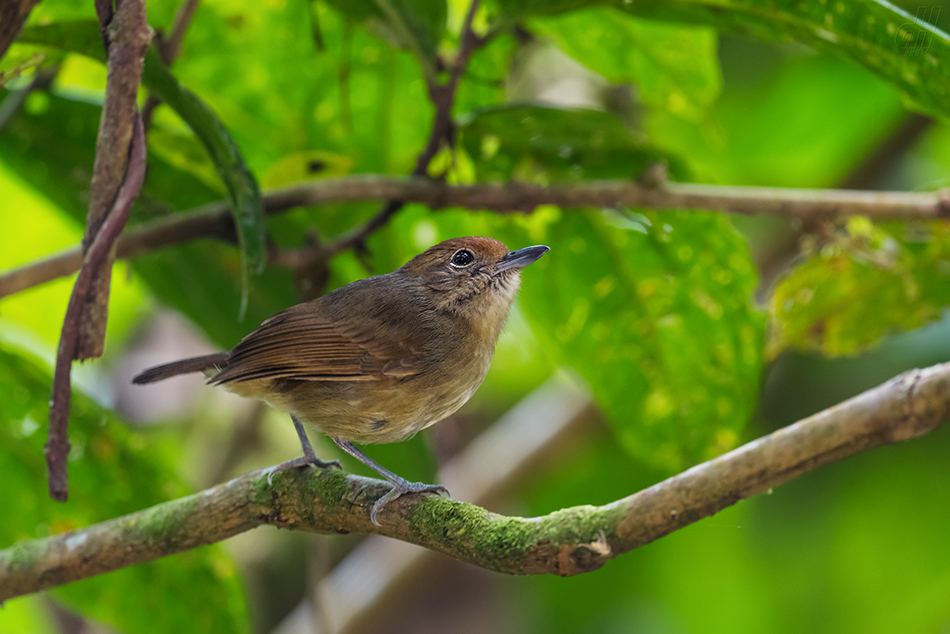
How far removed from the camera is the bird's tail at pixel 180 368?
162 cm

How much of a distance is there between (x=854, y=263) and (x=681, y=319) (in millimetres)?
490

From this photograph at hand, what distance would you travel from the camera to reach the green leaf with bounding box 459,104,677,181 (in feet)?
7.82

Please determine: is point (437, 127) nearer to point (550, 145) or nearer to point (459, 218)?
point (550, 145)

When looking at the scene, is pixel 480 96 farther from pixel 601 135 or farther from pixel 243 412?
pixel 243 412

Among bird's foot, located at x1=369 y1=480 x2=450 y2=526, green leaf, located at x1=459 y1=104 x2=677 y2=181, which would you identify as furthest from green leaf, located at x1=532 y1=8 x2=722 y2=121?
bird's foot, located at x1=369 y1=480 x2=450 y2=526

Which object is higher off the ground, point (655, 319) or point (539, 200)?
point (539, 200)

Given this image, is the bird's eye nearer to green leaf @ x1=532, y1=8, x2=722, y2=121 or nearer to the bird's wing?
the bird's wing

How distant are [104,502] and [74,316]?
112 cm

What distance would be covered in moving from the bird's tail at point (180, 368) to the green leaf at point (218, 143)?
14 cm

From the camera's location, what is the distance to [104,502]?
7.92 feet

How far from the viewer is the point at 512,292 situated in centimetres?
190

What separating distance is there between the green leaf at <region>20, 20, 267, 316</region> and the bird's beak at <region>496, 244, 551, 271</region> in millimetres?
467

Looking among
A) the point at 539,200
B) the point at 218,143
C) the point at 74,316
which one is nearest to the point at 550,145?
the point at 539,200

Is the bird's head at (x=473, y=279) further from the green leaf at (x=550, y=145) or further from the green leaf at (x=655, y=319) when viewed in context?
the green leaf at (x=655, y=319)
